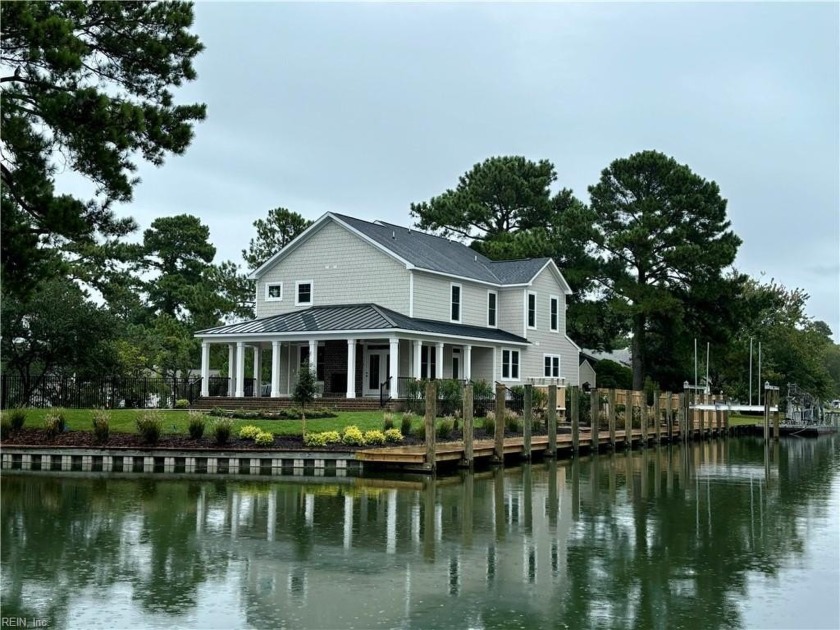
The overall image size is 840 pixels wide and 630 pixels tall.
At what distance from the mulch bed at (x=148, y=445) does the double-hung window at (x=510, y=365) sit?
15.8 m

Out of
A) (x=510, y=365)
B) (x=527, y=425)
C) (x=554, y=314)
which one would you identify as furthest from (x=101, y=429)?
(x=554, y=314)

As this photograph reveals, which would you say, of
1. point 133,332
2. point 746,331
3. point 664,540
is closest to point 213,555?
point 664,540

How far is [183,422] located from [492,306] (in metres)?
20.4

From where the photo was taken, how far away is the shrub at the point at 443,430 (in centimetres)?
2753

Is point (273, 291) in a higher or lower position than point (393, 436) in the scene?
higher

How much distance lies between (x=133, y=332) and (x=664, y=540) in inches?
1534

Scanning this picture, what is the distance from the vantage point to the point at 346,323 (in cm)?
3662

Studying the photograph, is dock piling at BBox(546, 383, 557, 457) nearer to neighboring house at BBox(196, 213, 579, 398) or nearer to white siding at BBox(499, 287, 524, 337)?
neighboring house at BBox(196, 213, 579, 398)

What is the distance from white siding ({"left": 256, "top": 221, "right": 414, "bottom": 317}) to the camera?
39.5 metres

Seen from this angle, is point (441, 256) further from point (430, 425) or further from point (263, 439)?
point (430, 425)

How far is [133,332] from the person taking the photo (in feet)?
160

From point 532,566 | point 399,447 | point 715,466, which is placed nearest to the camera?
point 532,566

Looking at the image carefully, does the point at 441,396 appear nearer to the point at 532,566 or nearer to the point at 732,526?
the point at 732,526

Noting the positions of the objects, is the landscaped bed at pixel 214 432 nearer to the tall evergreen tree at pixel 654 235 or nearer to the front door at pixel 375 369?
the front door at pixel 375 369
